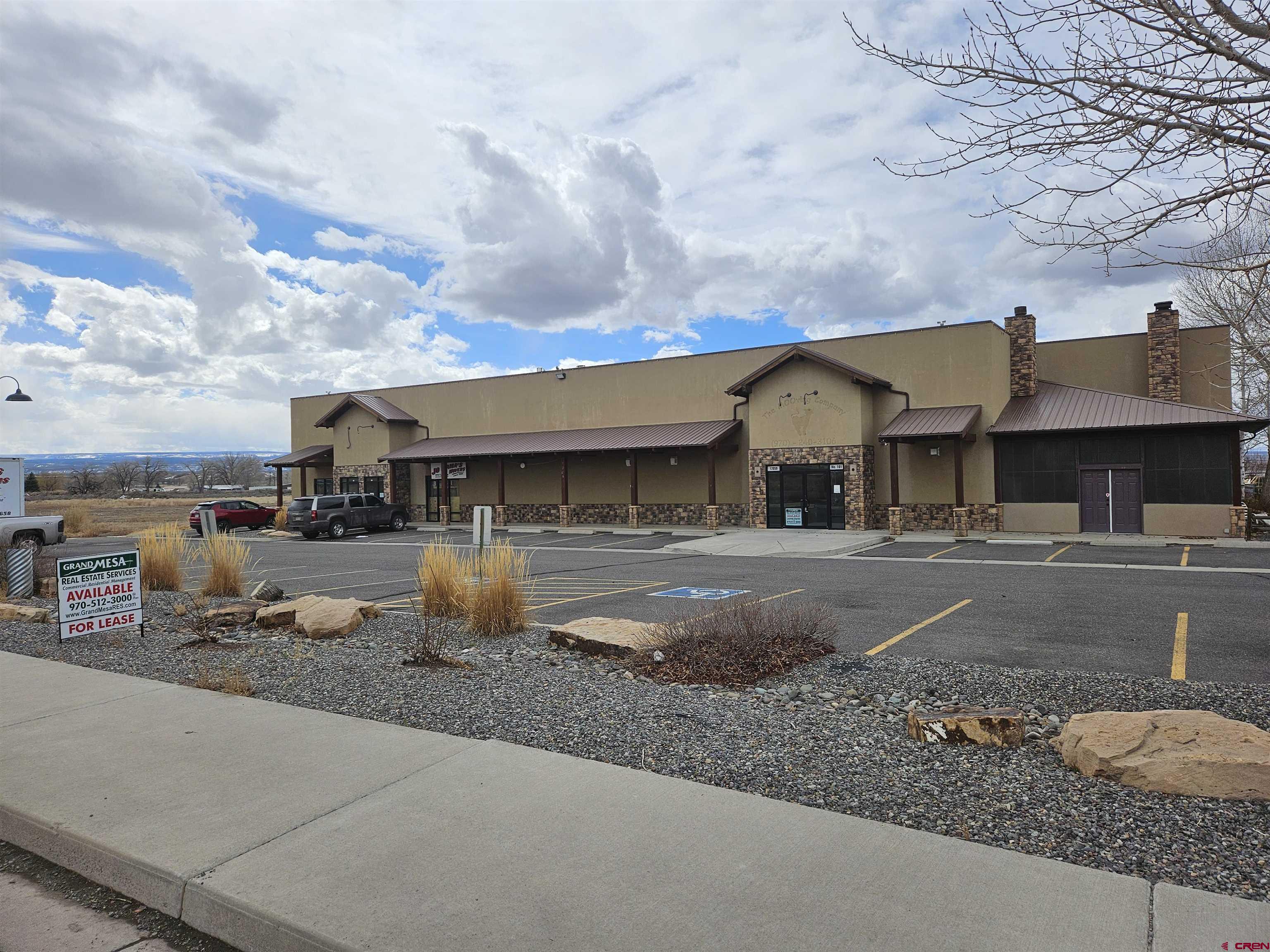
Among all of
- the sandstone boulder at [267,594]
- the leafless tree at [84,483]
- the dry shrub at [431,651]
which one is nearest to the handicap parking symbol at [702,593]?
the dry shrub at [431,651]

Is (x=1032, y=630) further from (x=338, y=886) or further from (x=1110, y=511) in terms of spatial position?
(x=1110, y=511)

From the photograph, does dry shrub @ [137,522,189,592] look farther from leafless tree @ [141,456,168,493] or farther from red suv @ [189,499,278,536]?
leafless tree @ [141,456,168,493]

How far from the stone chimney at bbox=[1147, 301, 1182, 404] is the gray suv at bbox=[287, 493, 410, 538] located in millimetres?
29578

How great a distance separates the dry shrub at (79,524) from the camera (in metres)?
36.9

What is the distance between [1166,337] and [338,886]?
30428 millimetres

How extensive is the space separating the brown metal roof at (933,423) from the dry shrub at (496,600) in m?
18.3

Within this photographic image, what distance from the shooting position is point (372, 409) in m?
39.9

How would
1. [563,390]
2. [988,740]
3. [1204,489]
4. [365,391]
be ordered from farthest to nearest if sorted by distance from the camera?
[365,391], [563,390], [1204,489], [988,740]

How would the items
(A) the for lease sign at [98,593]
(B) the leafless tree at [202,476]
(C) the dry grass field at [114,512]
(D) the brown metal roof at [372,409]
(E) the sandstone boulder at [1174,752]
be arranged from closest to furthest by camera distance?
(E) the sandstone boulder at [1174,752], (A) the for lease sign at [98,593], (C) the dry grass field at [114,512], (D) the brown metal roof at [372,409], (B) the leafless tree at [202,476]

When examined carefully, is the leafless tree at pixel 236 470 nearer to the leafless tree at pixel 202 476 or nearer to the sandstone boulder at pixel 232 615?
the leafless tree at pixel 202 476

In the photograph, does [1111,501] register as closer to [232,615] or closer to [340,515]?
[232,615]

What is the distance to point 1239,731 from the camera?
15.8ft

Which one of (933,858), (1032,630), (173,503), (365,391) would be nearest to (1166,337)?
(1032,630)

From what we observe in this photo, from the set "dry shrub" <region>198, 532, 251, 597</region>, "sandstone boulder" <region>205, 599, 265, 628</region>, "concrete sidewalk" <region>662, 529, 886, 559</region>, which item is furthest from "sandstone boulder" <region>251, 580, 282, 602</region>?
"concrete sidewalk" <region>662, 529, 886, 559</region>
